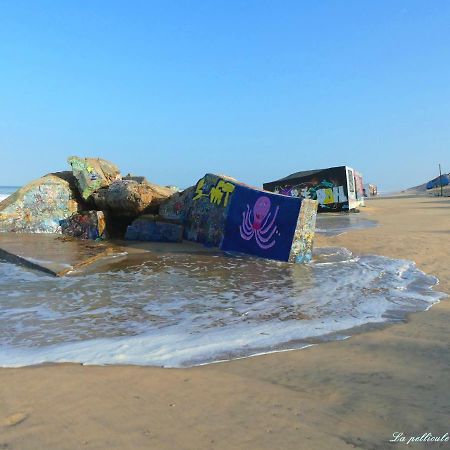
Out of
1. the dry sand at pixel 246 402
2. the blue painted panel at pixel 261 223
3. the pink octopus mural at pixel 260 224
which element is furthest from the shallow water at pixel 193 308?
the pink octopus mural at pixel 260 224

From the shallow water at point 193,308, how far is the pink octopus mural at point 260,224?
826mm

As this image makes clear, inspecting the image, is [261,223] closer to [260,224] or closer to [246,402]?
[260,224]

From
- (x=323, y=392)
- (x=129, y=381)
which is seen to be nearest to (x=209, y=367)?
(x=129, y=381)

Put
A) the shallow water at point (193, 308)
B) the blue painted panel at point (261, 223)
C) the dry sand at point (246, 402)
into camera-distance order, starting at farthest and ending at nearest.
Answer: the blue painted panel at point (261, 223)
the shallow water at point (193, 308)
the dry sand at point (246, 402)

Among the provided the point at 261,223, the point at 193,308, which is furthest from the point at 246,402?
the point at 261,223

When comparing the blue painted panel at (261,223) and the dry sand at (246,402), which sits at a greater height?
the blue painted panel at (261,223)

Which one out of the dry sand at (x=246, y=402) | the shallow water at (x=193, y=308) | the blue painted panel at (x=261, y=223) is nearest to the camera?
the dry sand at (x=246, y=402)

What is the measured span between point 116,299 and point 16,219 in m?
6.87

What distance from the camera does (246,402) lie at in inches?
86.5

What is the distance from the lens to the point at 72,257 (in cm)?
688

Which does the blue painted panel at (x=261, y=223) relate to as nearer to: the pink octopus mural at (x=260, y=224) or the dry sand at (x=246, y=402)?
the pink octopus mural at (x=260, y=224)

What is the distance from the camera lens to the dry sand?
6.08 feet

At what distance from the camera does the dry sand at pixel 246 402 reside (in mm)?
1852

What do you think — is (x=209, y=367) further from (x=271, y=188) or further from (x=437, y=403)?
(x=271, y=188)
